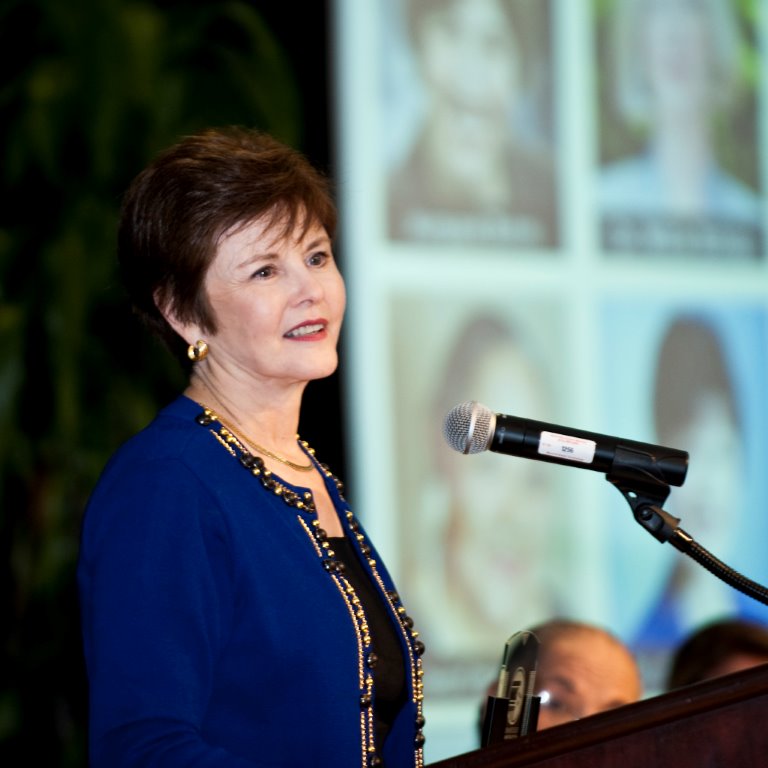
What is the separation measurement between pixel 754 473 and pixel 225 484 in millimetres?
2679

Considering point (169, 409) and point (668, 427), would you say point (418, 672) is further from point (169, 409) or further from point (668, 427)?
point (668, 427)

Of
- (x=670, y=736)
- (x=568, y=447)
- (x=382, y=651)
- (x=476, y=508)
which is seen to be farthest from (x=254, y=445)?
(x=476, y=508)

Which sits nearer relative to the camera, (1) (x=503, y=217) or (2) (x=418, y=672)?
(2) (x=418, y=672)

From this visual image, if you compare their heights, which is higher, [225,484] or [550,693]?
[225,484]

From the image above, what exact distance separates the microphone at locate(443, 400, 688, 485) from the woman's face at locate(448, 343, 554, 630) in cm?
196

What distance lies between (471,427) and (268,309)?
0.98 feet

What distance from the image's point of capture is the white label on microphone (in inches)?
56.6

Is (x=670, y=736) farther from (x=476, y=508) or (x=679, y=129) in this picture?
(x=679, y=129)

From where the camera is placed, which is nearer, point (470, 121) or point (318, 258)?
point (318, 258)

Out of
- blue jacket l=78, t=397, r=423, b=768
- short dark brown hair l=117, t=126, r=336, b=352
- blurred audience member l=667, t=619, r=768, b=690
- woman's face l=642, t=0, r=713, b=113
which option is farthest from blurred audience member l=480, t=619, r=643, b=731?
woman's face l=642, t=0, r=713, b=113

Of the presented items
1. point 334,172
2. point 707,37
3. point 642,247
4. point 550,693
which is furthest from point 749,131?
point 550,693

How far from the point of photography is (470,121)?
3.54 m

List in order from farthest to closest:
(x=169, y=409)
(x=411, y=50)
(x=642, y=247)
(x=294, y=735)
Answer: (x=642, y=247) → (x=411, y=50) → (x=169, y=409) → (x=294, y=735)

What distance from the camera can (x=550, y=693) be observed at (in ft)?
6.98
